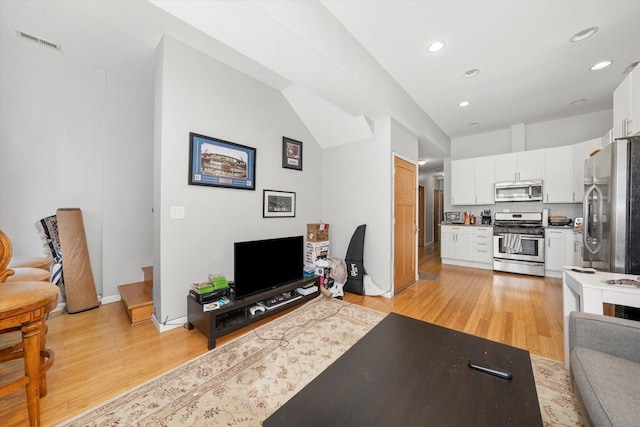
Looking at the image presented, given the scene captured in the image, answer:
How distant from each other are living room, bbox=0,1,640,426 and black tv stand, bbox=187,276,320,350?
0.36 m

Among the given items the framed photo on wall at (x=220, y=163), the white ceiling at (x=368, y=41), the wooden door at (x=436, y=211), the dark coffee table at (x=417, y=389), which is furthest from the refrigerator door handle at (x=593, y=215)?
the wooden door at (x=436, y=211)

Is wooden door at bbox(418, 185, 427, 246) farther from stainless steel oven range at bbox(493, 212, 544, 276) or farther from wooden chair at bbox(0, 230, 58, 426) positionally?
wooden chair at bbox(0, 230, 58, 426)

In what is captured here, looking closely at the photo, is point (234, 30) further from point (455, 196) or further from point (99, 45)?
point (455, 196)

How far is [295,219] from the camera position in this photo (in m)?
3.60

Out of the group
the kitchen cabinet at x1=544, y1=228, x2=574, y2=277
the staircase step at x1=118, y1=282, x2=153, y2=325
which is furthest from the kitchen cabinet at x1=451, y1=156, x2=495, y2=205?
the staircase step at x1=118, y1=282, x2=153, y2=325

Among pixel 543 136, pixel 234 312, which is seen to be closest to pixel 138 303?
pixel 234 312

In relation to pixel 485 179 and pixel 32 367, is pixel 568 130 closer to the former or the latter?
pixel 485 179

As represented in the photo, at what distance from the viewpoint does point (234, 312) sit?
2.37 meters

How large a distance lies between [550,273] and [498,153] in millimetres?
2582

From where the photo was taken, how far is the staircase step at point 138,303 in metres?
2.41

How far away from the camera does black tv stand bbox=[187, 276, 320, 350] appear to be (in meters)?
2.01

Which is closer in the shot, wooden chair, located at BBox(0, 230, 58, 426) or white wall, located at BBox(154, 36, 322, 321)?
wooden chair, located at BBox(0, 230, 58, 426)

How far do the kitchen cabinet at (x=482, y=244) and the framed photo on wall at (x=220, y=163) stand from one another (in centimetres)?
459

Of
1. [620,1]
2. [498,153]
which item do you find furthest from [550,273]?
[620,1]
